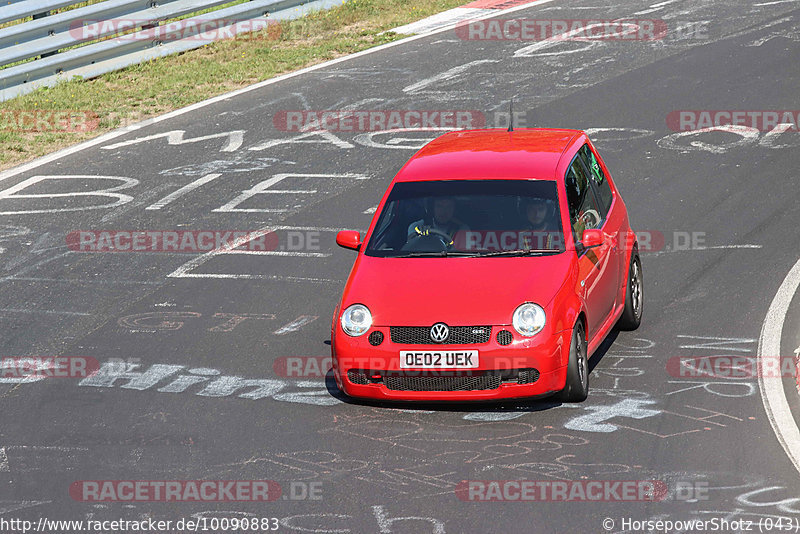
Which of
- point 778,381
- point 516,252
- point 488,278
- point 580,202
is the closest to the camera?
point 488,278

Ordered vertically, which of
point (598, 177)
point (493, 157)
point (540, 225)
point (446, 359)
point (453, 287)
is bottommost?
point (446, 359)

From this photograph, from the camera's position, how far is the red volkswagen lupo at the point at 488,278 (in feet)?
28.1

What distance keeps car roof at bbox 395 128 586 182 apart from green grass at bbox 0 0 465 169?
7821 millimetres

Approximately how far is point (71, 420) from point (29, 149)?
8864mm

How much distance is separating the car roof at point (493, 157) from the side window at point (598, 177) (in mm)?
171

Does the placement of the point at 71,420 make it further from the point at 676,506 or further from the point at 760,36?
the point at 760,36

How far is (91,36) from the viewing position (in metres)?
19.1

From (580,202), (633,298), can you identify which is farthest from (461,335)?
(633,298)

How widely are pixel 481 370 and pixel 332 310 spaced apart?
Result: 2.79 meters

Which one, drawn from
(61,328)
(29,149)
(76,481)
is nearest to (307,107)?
(29,149)
